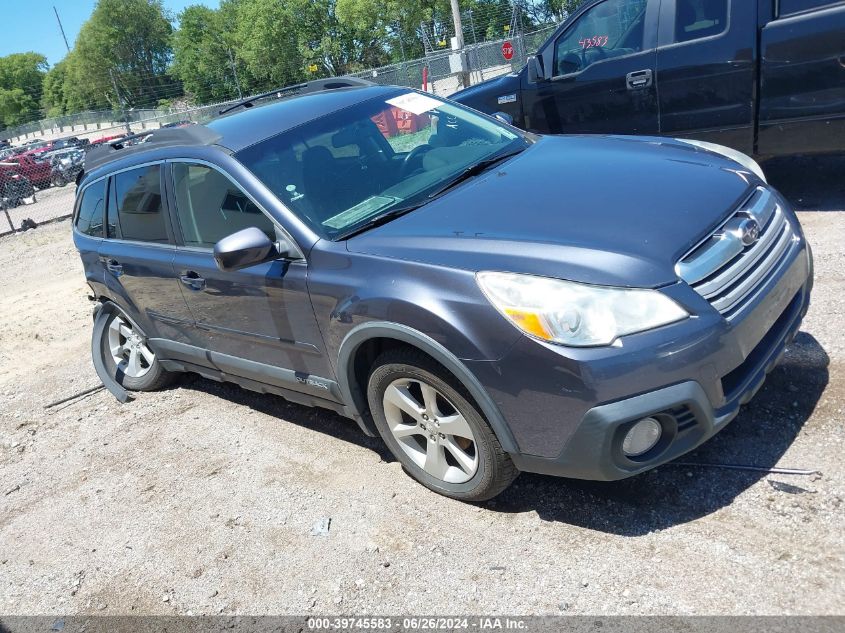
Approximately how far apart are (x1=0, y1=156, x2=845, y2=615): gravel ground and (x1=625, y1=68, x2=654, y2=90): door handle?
2206mm

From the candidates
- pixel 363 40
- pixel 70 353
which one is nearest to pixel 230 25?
pixel 363 40

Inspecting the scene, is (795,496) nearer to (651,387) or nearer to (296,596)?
(651,387)

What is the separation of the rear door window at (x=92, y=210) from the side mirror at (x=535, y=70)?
4068 mm

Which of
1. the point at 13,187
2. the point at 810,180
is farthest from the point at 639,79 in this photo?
the point at 13,187

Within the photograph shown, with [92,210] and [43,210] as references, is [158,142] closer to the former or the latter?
[92,210]

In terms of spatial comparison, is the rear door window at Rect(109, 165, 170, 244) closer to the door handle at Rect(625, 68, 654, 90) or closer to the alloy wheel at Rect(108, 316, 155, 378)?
the alloy wheel at Rect(108, 316, 155, 378)

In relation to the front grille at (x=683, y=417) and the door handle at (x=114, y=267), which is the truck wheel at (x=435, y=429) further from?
the door handle at (x=114, y=267)

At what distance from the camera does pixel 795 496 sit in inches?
111

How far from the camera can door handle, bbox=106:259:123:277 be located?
484cm

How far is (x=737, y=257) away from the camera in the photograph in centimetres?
286

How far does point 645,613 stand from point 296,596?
1.37 metres

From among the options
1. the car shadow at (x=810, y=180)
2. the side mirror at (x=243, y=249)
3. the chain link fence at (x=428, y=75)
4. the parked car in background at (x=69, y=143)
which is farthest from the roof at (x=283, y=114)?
the parked car in background at (x=69, y=143)

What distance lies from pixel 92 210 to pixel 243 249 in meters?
2.57

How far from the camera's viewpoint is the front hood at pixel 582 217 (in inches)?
106
